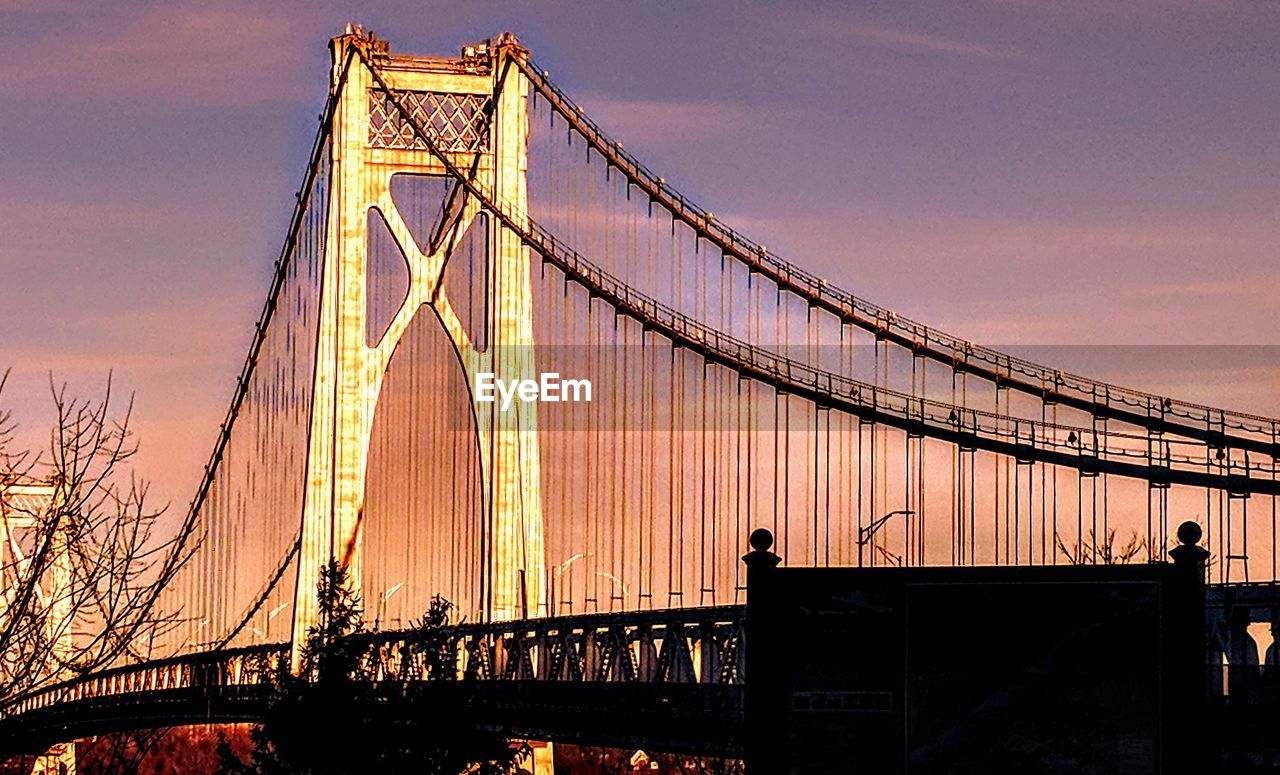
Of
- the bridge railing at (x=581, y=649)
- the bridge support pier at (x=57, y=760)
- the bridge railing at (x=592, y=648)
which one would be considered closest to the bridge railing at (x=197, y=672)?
the bridge support pier at (x=57, y=760)

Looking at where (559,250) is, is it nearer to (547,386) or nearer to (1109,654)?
(547,386)

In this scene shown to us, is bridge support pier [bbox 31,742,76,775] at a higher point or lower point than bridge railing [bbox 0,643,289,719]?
lower

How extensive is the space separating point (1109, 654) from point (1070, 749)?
0.65 metres

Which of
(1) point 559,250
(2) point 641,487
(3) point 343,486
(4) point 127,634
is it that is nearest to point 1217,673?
(4) point 127,634

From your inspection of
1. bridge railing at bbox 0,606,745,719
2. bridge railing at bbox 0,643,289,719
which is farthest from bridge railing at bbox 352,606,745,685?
bridge railing at bbox 0,643,289,719

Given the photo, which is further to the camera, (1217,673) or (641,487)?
(641,487)

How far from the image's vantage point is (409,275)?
60000mm

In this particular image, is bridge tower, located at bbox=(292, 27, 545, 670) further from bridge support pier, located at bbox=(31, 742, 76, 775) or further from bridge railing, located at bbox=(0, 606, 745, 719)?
bridge support pier, located at bbox=(31, 742, 76, 775)

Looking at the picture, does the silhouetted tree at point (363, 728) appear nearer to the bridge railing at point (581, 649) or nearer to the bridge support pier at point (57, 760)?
the bridge railing at point (581, 649)

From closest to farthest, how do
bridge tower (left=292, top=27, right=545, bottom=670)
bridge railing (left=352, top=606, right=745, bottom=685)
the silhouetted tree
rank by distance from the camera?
the silhouetted tree, bridge railing (left=352, top=606, right=745, bottom=685), bridge tower (left=292, top=27, right=545, bottom=670)

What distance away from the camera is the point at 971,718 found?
1622cm

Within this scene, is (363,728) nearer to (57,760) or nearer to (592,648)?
(592,648)

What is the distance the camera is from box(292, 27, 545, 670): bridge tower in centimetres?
5631

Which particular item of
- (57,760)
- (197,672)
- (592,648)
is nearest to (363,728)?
(592,648)
